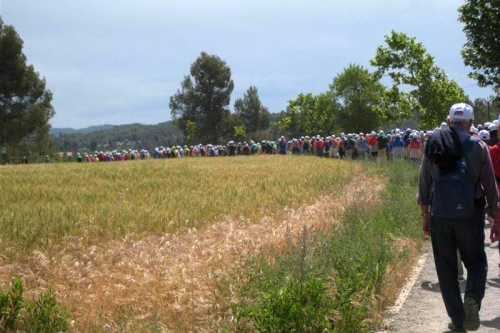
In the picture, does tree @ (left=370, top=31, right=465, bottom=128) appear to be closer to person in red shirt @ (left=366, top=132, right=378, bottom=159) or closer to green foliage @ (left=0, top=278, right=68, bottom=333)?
person in red shirt @ (left=366, top=132, right=378, bottom=159)

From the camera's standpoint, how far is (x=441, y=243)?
21.5 ft

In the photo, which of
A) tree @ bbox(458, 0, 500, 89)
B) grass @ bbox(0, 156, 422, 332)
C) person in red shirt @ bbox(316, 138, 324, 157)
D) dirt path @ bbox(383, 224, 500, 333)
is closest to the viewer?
grass @ bbox(0, 156, 422, 332)

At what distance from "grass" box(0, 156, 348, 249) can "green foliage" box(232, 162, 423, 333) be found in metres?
2.66

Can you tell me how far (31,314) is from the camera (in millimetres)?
6711

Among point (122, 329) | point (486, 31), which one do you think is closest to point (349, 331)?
point (122, 329)

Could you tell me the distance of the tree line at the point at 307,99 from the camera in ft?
108

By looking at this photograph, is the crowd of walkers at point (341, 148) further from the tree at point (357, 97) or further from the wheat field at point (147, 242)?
the tree at point (357, 97)

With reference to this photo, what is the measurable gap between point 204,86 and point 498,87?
254ft

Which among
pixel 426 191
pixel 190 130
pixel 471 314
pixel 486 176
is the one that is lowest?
pixel 471 314

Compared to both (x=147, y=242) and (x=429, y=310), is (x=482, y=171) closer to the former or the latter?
(x=429, y=310)

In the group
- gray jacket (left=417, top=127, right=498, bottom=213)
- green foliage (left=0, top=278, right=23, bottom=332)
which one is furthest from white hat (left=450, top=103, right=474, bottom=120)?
green foliage (left=0, top=278, right=23, bottom=332)

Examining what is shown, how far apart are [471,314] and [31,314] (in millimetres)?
4152

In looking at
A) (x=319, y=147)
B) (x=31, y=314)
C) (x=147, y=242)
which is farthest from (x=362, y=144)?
(x=31, y=314)

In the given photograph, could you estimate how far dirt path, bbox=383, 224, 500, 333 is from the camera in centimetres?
692
